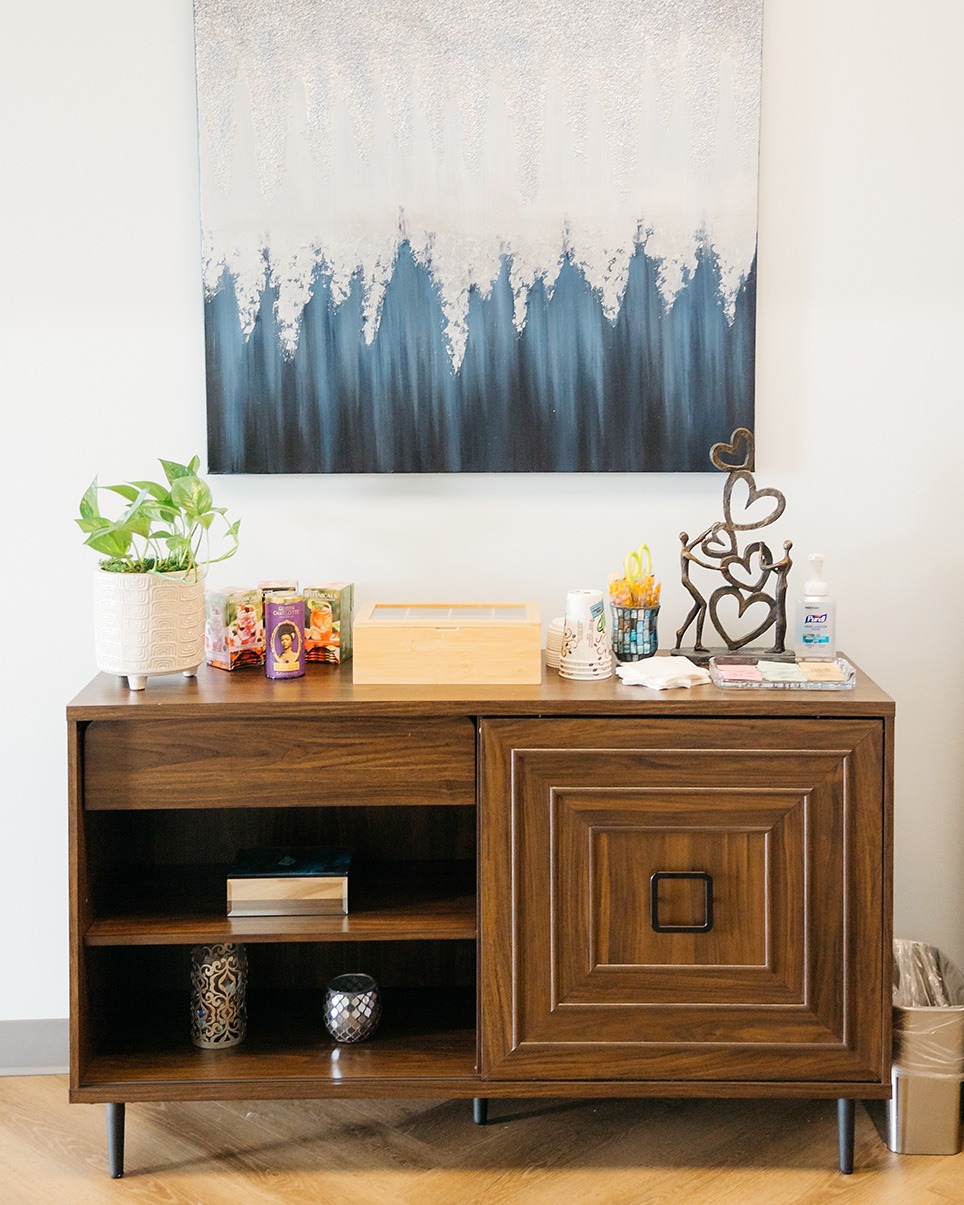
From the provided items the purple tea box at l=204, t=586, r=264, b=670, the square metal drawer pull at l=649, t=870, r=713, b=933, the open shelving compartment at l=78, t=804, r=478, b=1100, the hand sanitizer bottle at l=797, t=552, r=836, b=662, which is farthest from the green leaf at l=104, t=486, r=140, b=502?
the hand sanitizer bottle at l=797, t=552, r=836, b=662

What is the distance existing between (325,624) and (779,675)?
2.45 feet

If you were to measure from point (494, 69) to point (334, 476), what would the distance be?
760mm

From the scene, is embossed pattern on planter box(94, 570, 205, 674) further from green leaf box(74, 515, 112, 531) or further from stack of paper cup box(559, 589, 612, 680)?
stack of paper cup box(559, 589, 612, 680)

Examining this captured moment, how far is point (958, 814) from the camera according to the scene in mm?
2221

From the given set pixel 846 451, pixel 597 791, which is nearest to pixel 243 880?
pixel 597 791

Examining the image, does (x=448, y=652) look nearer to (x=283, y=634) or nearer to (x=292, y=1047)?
(x=283, y=634)

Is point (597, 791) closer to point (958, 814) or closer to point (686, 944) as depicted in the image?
point (686, 944)

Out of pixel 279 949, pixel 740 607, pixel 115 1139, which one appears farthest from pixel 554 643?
pixel 115 1139

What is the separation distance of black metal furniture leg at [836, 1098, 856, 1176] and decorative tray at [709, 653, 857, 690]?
0.65 m

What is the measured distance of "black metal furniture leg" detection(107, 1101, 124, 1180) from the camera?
185 cm

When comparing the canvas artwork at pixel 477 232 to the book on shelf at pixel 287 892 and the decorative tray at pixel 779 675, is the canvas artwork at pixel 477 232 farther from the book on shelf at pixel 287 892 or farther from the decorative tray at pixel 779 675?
the book on shelf at pixel 287 892

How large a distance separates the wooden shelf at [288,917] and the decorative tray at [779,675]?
0.55 metres

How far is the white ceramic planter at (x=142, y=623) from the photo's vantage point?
179cm

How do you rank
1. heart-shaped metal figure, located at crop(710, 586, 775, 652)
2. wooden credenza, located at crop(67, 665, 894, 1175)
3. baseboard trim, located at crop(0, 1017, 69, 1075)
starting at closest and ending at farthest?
1. wooden credenza, located at crop(67, 665, 894, 1175)
2. heart-shaped metal figure, located at crop(710, 586, 775, 652)
3. baseboard trim, located at crop(0, 1017, 69, 1075)
